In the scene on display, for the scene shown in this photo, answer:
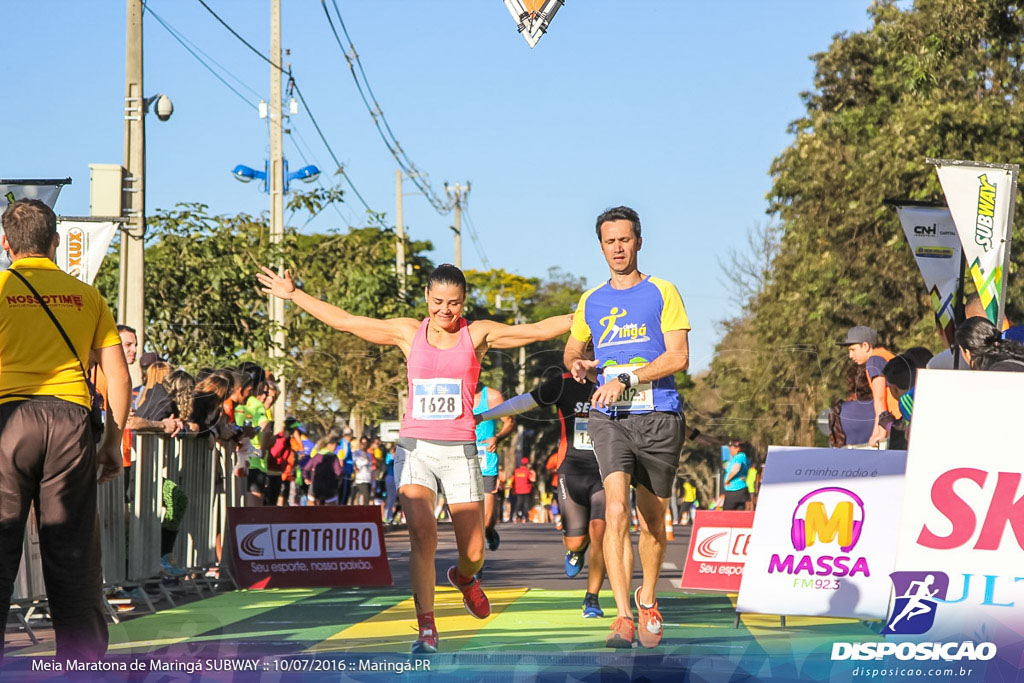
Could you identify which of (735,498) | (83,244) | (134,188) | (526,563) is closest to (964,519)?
(83,244)

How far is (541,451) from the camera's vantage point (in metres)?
84.0

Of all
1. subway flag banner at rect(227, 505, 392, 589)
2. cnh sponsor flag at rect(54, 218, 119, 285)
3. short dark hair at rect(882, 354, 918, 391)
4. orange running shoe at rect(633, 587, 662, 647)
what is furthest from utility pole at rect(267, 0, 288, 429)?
orange running shoe at rect(633, 587, 662, 647)

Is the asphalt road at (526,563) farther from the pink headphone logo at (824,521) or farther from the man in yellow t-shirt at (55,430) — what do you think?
the man in yellow t-shirt at (55,430)

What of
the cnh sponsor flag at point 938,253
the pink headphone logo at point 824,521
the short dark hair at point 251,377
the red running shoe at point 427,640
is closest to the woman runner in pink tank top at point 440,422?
the red running shoe at point 427,640

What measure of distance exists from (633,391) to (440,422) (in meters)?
1.14

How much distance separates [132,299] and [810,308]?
2321 cm

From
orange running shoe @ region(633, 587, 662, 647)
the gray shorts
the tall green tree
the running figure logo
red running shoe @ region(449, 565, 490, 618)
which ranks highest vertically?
the tall green tree

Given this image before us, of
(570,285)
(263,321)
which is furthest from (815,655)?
(570,285)

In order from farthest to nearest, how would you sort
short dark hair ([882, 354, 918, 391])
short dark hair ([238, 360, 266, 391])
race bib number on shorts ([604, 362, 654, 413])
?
short dark hair ([238, 360, 266, 391])
short dark hair ([882, 354, 918, 391])
race bib number on shorts ([604, 362, 654, 413])

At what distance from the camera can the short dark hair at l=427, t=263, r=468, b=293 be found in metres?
8.18

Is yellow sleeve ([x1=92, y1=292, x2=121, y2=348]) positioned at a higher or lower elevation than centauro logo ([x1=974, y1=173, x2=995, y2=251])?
lower

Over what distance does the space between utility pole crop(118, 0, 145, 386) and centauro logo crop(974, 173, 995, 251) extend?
866cm

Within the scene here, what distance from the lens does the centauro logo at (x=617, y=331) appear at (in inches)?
334

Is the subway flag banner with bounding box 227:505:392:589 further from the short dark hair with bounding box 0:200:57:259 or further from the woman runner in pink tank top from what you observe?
the short dark hair with bounding box 0:200:57:259
